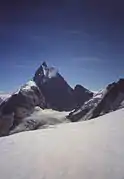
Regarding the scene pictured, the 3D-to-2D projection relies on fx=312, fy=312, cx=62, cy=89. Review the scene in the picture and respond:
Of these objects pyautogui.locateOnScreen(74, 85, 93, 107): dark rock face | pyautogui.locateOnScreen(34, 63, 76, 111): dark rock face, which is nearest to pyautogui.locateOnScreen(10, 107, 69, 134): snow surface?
pyautogui.locateOnScreen(74, 85, 93, 107): dark rock face

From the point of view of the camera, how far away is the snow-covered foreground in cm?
619

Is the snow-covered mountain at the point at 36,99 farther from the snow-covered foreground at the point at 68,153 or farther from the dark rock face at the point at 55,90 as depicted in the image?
the snow-covered foreground at the point at 68,153

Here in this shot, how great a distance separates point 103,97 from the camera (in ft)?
270

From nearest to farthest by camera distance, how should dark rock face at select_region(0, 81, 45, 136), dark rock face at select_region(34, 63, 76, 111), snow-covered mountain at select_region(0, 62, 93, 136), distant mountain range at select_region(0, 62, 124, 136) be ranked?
1. distant mountain range at select_region(0, 62, 124, 136)
2. dark rock face at select_region(0, 81, 45, 136)
3. snow-covered mountain at select_region(0, 62, 93, 136)
4. dark rock face at select_region(34, 63, 76, 111)

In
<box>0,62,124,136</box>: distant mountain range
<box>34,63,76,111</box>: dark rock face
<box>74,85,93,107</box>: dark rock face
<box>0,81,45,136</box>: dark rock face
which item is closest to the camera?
<box>0,62,124,136</box>: distant mountain range

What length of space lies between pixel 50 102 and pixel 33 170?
435 feet

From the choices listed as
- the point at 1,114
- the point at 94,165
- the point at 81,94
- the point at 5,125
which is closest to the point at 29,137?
the point at 94,165

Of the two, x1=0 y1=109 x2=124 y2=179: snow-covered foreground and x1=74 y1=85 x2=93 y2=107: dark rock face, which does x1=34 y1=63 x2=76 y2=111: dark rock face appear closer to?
x1=74 y1=85 x2=93 y2=107: dark rock face

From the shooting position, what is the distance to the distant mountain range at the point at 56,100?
7834 cm

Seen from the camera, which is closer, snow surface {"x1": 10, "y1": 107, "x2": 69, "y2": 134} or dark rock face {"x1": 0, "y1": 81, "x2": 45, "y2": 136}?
snow surface {"x1": 10, "y1": 107, "x2": 69, "y2": 134}

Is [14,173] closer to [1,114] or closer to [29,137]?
[29,137]

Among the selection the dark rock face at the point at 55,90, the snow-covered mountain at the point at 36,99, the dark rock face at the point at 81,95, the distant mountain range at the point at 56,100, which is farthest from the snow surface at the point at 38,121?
the dark rock face at the point at 55,90

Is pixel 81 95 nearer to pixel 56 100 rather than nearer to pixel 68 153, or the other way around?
pixel 56 100

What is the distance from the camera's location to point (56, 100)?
14050 centimetres
